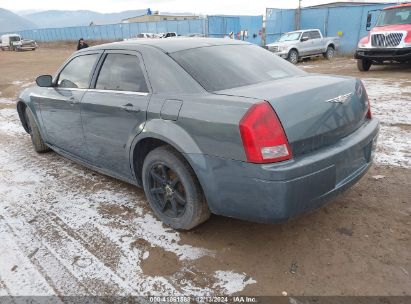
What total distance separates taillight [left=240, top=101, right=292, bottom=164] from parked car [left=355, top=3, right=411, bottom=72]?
11.2 meters

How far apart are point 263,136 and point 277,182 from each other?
313 millimetres

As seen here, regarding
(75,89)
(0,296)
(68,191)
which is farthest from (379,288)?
(75,89)

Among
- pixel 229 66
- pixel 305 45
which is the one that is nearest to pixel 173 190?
pixel 229 66

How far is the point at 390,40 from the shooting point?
38.2 ft

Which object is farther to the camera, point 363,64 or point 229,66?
point 363,64

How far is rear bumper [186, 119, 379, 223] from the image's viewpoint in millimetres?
2320

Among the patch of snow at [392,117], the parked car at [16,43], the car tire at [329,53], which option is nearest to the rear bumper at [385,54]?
the patch of snow at [392,117]

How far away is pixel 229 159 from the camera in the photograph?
2.46 metres

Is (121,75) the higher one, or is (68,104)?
(121,75)

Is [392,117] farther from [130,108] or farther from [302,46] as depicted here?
[302,46]

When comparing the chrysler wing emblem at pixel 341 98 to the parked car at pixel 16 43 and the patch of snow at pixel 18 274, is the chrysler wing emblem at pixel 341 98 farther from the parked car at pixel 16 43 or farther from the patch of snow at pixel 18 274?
the parked car at pixel 16 43

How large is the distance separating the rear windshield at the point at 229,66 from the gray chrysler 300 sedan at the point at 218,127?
1cm

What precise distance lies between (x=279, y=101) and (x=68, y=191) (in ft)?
8.95

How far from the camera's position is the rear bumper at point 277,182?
91.4 inches
